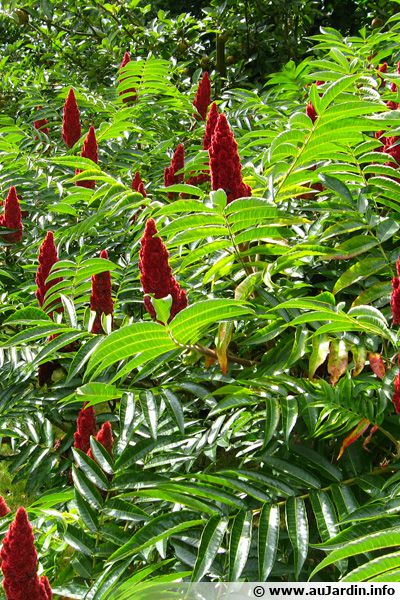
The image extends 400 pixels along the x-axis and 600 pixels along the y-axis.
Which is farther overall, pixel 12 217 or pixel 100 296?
pixel 12 217

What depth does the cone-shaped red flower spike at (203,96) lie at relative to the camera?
500 cm

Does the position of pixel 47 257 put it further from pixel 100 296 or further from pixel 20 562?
pixel 20 562

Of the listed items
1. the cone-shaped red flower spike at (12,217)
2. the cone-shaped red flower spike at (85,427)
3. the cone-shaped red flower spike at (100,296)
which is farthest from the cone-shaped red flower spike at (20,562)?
the cone-shaped red flower spike at (12,217)

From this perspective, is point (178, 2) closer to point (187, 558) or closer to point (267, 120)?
point (267, 120)

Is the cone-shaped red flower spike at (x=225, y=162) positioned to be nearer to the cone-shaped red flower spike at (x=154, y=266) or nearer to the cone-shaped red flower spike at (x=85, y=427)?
the cone-shaped red flower spike at (x=154, y=266)

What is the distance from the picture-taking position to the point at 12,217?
3.58 m

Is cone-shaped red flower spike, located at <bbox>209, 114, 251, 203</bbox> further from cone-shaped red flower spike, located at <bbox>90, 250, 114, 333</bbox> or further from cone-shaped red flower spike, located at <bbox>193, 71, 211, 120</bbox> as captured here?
cone-shaped red flower spike, located at <bbox>193, 71, 211, 120</bbox>

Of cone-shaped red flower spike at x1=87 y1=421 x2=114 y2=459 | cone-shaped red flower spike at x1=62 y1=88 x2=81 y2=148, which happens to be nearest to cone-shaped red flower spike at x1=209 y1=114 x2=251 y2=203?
cone-shaped red flower spike at x1=87 y1=421 x2=114 y2=459

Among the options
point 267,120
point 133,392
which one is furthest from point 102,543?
point 267,120

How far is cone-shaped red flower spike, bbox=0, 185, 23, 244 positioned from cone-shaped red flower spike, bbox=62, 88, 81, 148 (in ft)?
3.68

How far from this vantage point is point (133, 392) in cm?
211

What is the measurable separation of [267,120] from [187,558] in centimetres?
231

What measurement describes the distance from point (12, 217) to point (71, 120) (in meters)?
1.23

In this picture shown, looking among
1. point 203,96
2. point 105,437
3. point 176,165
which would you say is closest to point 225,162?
point 105,437
